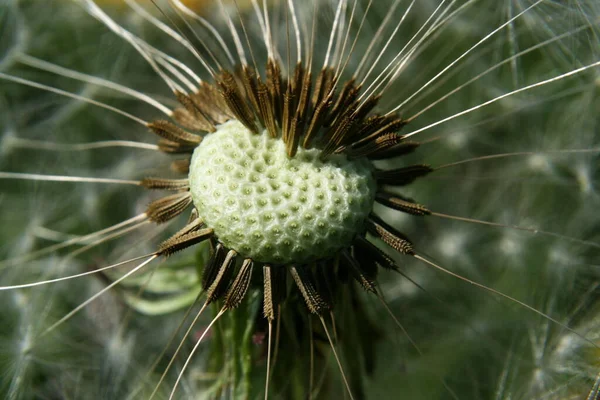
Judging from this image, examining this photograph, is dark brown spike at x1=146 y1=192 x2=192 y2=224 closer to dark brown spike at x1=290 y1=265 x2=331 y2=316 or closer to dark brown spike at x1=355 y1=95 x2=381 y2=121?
dark brown spike at x1=290 y1=265 x2=331 y2=316

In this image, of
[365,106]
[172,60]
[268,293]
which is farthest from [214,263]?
[172,60]

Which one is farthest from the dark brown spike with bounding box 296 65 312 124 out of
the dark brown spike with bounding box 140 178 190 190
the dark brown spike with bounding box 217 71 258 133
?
the dark brown spike with bounding box 140 178 190 190

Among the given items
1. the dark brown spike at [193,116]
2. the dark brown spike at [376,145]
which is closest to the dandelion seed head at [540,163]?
the dark brown spike at [376,145]

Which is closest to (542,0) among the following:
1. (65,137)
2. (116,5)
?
(116,5)

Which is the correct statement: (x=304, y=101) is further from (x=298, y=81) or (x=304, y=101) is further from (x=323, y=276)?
(x=323, y=276)

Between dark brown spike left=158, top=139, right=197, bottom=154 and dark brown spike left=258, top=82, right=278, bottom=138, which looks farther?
dark brown spike left=158, top=139, right=197, bottom=154

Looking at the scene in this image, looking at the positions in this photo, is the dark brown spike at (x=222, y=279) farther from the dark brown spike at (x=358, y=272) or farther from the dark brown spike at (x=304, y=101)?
the dark brown spike at (x=304, y=101)
